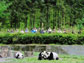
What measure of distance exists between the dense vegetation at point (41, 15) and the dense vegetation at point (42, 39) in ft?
69.7

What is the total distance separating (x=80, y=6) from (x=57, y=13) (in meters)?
6.31

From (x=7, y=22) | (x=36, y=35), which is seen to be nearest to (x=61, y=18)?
(x=7, y=22)

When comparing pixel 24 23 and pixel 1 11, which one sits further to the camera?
pixel 24 23

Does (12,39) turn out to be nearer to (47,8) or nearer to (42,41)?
(42,41)

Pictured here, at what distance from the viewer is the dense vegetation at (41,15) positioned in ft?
158

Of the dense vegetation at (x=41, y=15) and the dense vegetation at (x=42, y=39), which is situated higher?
the dense vegetation at (x=41, y=15)

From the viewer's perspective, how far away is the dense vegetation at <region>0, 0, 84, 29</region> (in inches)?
1895

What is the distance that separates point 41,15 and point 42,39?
2532 centimetres

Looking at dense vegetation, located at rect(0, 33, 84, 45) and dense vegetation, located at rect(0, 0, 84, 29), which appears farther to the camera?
dense vegetation, located at rect(0, 0, 84, 29)

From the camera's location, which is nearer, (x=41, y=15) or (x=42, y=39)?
(x=42, y=39)

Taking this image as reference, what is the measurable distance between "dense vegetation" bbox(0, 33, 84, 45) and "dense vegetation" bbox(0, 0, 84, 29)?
69.7ft

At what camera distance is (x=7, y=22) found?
49.7 meters

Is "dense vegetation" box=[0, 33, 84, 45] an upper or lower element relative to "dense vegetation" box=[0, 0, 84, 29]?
lower

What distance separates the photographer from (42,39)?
964 inches
